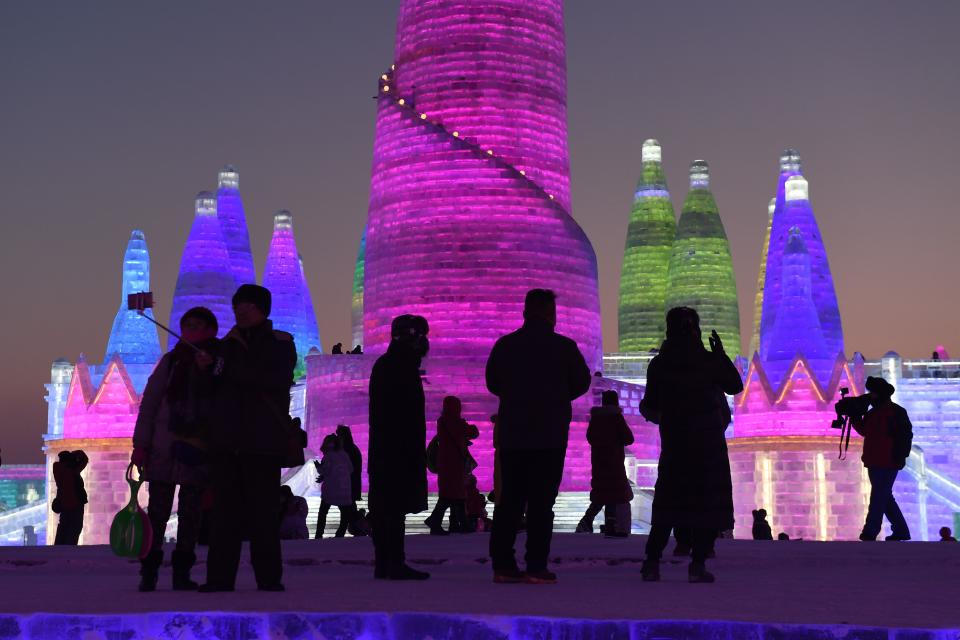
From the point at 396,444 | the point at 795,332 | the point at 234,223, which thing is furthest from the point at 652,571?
the point at 234,223

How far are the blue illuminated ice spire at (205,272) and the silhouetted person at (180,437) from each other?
3442cm

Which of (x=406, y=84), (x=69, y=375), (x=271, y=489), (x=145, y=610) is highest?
(x=406, y=84)

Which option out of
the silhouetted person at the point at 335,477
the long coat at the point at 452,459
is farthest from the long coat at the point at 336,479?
the long coat at the point at 452,459

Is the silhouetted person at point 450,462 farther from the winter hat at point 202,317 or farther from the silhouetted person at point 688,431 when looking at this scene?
the winter hat at point 202,317

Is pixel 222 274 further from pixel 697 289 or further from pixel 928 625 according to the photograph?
pixel 928 625

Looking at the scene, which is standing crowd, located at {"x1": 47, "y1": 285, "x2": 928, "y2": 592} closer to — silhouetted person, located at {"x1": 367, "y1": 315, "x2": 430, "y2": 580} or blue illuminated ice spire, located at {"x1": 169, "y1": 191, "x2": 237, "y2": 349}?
silhouetted person, located at {"x1": 367, "y1": 315, "x2": 430, "y2": 580}

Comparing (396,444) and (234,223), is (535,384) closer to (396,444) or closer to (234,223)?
(396,444)


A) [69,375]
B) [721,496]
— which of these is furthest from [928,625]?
[69,375]

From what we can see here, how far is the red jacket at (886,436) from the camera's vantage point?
14922mm

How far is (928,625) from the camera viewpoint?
6.27 meters

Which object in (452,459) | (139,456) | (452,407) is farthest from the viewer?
A: (452,459)

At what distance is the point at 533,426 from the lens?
29.7ft

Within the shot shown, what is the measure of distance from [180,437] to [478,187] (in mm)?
30593

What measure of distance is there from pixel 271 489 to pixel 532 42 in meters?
32.0
